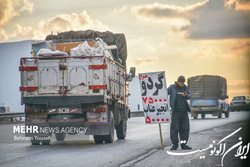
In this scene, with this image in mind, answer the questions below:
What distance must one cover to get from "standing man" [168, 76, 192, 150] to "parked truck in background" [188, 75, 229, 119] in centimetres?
2606

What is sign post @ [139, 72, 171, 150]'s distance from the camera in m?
13.9

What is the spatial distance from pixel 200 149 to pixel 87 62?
14.3 feet

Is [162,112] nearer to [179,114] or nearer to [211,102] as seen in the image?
[179,114]

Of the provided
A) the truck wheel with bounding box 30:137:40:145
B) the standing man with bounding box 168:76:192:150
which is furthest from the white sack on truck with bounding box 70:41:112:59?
the standing man with bounding box 168:76:192:150

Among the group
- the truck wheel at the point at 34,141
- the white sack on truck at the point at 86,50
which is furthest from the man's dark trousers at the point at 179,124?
the truck wheel at the point at 34,141

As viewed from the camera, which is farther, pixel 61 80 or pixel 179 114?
pixel 61 80

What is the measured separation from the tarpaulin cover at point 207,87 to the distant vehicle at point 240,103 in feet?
69.7

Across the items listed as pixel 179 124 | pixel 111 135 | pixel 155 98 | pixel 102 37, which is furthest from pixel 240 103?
pixel 179 124

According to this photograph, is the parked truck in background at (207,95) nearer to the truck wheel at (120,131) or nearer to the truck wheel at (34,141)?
the truck wheel at (120,131)

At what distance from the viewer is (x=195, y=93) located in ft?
131

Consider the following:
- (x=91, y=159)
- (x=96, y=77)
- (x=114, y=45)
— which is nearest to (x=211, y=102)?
(x=114, y=45)

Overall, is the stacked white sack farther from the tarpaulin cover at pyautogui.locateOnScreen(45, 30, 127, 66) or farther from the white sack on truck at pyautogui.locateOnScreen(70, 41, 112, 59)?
the tarpaulin cover at pyautogui.locateOnScreen(45, 30, 127, 66)

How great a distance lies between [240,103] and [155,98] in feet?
163

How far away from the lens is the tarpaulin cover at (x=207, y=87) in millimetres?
39812
